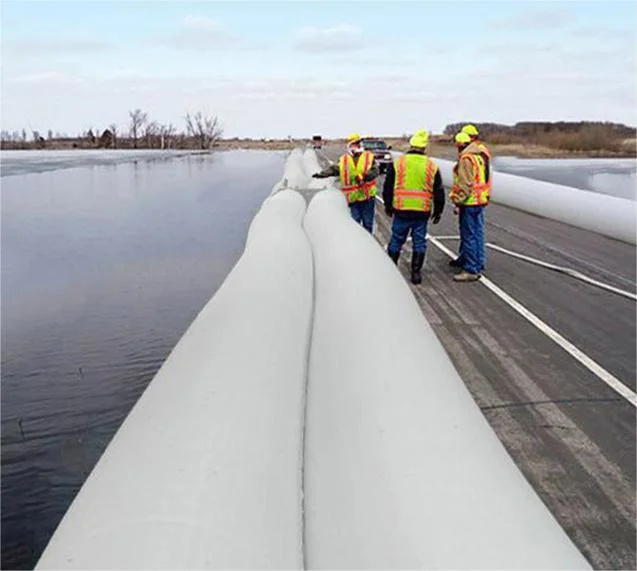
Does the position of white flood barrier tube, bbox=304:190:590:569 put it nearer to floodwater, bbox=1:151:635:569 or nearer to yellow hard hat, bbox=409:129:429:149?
floodwater, bbox=1:151:635:569

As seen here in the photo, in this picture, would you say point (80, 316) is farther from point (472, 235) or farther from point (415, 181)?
point (472, 235)

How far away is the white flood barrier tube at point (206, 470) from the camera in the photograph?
1480 mm

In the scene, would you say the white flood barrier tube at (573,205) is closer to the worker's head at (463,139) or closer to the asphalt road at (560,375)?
the asphalt road at (560,375)

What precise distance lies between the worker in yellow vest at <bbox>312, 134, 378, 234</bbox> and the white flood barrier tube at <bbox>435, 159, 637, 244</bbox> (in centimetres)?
296

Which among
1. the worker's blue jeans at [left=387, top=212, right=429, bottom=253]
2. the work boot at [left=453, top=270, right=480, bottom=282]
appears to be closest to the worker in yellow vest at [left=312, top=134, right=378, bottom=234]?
the worker's blue jeans at [left=387, top=212, right=429, bottom=253]

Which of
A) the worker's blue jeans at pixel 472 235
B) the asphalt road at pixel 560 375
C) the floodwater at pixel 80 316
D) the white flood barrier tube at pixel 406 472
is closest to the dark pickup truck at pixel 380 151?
the floodwater at pixel 80 316

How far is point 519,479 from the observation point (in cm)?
195

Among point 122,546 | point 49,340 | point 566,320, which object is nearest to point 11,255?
point 49,340

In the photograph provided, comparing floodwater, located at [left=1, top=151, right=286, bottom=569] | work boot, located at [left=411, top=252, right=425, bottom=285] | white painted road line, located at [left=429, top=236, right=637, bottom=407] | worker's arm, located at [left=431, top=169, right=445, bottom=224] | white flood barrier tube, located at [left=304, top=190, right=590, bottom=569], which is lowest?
floodwater, located at [left=1, top=151, right=286, bottom=569]

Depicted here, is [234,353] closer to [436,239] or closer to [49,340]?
[49,340]

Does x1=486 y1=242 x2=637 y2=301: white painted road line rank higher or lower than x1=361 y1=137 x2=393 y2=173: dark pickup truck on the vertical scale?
lower

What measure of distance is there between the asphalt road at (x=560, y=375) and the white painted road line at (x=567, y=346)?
4 centimetres

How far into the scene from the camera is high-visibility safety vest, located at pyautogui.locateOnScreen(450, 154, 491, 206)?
652 centimetres

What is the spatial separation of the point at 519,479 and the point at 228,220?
460 inches
